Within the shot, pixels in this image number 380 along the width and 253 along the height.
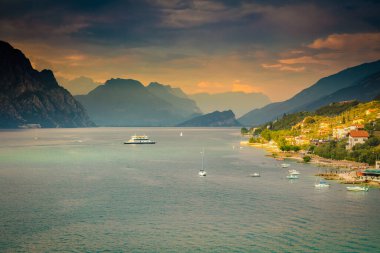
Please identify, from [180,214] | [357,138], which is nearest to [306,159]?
[357,138]

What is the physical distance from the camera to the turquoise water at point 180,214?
6075cm

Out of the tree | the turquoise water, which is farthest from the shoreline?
the turquoise water

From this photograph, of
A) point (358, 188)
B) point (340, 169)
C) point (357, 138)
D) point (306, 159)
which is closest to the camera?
point (358, 188)

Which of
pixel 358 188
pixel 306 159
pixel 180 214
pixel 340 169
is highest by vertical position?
pixel 306 159

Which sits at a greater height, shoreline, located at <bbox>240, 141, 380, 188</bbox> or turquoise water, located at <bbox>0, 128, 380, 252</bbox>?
shoreline, located at <bbox>240, 141, 380, 188</bbox>

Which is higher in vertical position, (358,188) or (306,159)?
(306,159)

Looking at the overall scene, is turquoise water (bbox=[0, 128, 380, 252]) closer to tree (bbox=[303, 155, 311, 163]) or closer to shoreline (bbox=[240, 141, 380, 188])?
shoreline (bbox=[240, 141, 380, 188])

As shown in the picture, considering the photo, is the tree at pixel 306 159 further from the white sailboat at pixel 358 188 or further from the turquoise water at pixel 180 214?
the white sailboat at pixel 358 188

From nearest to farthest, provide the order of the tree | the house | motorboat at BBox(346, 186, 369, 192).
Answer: motorboat at BBox(346, 186, 369, 192)
the tree
the house

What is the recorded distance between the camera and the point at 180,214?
256ft

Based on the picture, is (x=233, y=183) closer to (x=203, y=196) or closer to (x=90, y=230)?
(x=203, y=196)

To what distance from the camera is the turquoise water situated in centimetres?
6075

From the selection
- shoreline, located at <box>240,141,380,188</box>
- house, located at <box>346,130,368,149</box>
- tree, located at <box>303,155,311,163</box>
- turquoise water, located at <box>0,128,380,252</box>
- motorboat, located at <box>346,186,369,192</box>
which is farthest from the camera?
house, located at <box>346,130,368,149</box>

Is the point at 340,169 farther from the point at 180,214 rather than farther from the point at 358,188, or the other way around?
the point at 180,214
